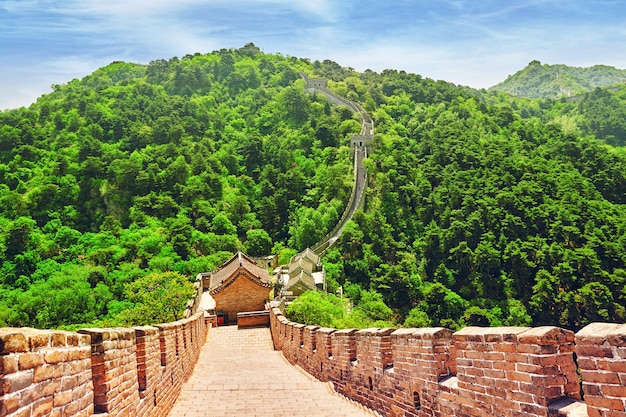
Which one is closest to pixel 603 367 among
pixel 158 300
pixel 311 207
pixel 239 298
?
pixel 158 300

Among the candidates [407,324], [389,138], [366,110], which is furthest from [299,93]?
[407,324]

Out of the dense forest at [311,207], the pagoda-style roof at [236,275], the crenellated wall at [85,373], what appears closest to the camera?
the crenellated wall at [85,373]

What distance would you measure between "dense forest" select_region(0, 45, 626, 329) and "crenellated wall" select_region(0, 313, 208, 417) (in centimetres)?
1672

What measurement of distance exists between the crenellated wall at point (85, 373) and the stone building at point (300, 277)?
65.7ft

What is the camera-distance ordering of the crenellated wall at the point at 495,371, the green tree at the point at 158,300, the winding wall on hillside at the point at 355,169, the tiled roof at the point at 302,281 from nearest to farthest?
the crenellated wall at the point at 495,371 < the green tree at the point at 158,300 < the tiled roof at the point at 302,281 < the winding wall on hillside at the point at 355,169

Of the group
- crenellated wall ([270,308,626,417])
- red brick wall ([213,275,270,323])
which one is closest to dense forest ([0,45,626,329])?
red brick wall ([213,275,270,323])

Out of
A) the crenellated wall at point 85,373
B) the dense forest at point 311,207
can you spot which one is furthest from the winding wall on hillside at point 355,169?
the crenellated wall at point 85,373

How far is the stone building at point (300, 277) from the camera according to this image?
30.6m

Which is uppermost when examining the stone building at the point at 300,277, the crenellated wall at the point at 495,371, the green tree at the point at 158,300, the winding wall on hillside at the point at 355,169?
the winding wall on hillside at the point at 355,169

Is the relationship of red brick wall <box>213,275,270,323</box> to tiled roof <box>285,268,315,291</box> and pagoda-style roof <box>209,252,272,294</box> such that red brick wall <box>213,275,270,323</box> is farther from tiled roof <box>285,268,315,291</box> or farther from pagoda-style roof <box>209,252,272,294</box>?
tiled roof <box>285,268,315,291</box>

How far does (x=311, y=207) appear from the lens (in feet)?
211

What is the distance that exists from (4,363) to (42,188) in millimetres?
65122

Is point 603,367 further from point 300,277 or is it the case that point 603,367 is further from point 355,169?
point 355,169

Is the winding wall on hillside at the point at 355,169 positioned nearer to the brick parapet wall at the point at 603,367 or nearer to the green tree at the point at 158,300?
the green tree at the point at 158,300
